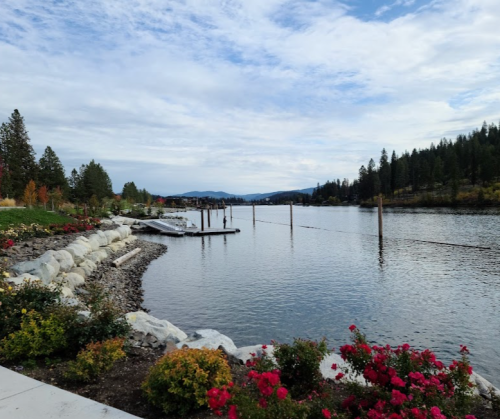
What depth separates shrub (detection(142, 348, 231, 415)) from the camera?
391 centimetres

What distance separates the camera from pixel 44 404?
13.1 ft

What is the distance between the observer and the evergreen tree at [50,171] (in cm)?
6203

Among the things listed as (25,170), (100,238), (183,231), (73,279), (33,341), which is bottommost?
(183,231)

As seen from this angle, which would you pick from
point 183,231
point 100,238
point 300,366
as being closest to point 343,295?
point 300,366

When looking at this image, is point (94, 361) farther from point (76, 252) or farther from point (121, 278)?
point (121, 278)

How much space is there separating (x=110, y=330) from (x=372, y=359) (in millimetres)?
3888

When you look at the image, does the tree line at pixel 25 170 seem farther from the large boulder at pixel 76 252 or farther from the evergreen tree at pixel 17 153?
the large boulder at pixel 76 252

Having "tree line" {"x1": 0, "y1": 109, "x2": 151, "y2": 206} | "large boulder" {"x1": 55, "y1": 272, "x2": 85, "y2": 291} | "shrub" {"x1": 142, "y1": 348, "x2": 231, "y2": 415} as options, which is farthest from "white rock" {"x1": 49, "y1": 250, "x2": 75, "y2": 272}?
"tree line" {"x1": 0, "y1": 109, "x2": 151, "y2": 206}

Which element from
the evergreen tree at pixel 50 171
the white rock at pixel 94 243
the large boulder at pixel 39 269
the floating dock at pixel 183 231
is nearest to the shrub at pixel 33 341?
the large boulder at pixel 39 269

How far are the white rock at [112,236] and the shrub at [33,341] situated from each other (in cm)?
2052

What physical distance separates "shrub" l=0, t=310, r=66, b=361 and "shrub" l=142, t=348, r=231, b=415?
210cm

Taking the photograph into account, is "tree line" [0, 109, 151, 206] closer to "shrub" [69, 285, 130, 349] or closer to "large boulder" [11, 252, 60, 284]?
"large boulder" [11, 252, 60, 284]

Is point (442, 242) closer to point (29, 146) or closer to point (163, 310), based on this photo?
point (163, 310)

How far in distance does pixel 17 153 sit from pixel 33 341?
2425 inches
